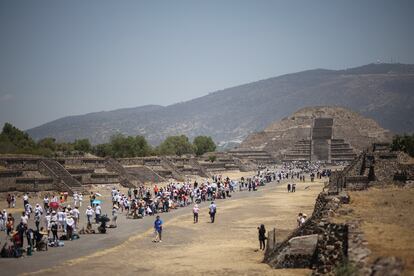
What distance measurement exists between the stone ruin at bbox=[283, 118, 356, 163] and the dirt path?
3436 inches

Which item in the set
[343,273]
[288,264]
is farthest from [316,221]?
[343,273]

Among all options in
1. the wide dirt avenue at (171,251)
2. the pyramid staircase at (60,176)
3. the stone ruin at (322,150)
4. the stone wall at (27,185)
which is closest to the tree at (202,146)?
the stone ruin at (322,150)

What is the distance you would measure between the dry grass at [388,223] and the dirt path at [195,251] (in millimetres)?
2504

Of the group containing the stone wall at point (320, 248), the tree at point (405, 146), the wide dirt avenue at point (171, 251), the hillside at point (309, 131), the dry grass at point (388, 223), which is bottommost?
the wide dirt avenue at point (171, 251)

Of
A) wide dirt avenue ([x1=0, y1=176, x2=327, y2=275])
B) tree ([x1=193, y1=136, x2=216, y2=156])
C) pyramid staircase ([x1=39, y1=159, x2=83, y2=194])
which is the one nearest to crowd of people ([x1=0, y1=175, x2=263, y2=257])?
wide dirt avenue ([x1=0, y1=176, x2=327, y2=275])

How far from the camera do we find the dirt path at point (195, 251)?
16.8 metres

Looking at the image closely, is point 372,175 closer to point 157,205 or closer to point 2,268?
point 157,205

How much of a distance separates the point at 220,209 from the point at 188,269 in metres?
19.7

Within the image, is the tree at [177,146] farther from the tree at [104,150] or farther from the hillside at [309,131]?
the hillside at [309,131]

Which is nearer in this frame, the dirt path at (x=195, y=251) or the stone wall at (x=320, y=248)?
the stone wall at (x=320, y=248)

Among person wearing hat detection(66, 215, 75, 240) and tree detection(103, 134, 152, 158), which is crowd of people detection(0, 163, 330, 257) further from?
tree detection(103, 134, 152, 158)

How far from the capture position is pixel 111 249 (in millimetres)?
21000

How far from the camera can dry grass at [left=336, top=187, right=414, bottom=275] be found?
1099 centimetres

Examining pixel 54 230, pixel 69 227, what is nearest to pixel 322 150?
pixel 69 227
